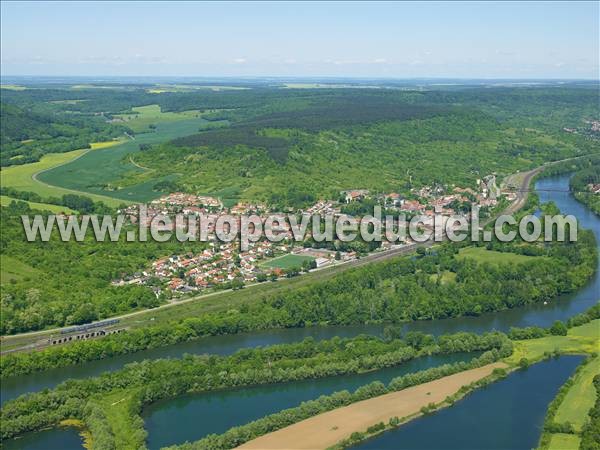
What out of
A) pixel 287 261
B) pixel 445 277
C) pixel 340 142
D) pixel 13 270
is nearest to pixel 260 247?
pixel 287 261

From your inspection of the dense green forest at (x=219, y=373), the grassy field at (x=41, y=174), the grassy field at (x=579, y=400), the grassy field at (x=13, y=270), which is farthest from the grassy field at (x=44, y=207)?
the grassy field at (x=579, y=400)

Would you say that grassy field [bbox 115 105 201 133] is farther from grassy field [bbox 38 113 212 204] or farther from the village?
the village

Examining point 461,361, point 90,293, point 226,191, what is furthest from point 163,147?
point 461,361

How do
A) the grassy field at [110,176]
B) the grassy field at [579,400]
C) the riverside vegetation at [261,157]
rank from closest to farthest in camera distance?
the grassy field at [579,400], the riverside vegetation at [261,157], the grassy field at [110,176]

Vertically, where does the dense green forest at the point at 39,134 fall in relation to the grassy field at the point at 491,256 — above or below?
above

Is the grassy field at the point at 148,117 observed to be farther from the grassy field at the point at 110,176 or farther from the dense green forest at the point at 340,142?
the grassy field at the point at 110,176

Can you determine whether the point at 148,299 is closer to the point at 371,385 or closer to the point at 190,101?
the point at 371,385
